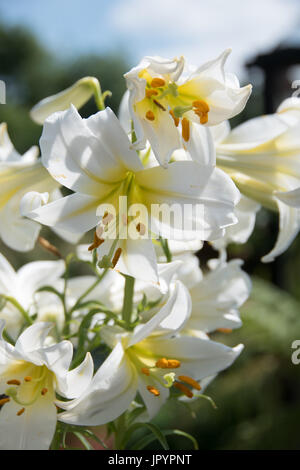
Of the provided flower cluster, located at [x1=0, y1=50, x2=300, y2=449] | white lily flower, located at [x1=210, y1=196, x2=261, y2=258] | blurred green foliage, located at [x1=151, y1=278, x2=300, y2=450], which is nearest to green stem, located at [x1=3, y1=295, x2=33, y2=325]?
flower cluster, located at [x1=0, y1=50, x2=300, y2=449]

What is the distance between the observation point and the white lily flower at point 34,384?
52cm

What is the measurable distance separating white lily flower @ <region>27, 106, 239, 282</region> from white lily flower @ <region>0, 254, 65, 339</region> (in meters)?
0.19

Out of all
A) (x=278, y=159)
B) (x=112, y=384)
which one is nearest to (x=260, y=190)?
(x=278, y=159)

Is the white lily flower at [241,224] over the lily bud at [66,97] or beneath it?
beneath

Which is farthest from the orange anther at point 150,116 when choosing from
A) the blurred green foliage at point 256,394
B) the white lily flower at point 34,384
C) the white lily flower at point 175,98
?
the blurred green foliage at point 256,394

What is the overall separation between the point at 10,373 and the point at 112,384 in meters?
0.13

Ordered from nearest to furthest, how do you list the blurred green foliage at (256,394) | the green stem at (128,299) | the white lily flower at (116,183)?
the white lily flower at (116,183) < the green stem at (128,299) < the blurred green foliage at (256,394)

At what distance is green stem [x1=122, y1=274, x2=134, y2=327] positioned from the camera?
613 mm

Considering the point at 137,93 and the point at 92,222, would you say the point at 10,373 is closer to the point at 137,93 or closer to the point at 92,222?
the point at 92,222

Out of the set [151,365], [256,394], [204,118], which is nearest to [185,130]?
[204,118]

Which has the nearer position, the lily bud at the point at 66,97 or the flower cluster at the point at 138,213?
the flower cluster at the point at 138,213

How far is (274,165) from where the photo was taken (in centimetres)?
64

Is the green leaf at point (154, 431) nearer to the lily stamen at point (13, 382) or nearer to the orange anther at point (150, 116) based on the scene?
the lily stamen at point (13, 382)

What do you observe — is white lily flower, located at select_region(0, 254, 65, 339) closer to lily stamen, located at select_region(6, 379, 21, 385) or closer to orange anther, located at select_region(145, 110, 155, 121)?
lily stamen, located at select_region(6, 379, 21, 385)
